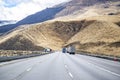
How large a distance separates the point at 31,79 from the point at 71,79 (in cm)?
228

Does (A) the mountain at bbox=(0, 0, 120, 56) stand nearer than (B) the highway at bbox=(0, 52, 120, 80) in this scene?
No

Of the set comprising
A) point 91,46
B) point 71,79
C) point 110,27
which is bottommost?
point 71,79

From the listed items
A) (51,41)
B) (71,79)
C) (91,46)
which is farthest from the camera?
(51,41)

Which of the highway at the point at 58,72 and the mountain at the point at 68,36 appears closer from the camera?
the highway at the point at 58,72

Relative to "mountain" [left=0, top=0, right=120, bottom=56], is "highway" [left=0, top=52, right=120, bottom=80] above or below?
below

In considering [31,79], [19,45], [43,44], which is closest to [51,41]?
[43,44]

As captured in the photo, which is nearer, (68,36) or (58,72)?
(58,72)

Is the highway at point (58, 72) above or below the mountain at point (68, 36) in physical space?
below

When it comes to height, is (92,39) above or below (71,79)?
above

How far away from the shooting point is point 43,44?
501 feet

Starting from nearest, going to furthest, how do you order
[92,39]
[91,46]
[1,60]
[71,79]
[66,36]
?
[71,79]
[1,60]
[91,46]
[92,39]
[66,36]

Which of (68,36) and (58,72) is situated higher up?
(68,36)

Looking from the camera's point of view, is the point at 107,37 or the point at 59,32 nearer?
the point at 107,37

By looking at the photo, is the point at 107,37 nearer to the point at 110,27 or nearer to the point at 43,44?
the point at 110,27
